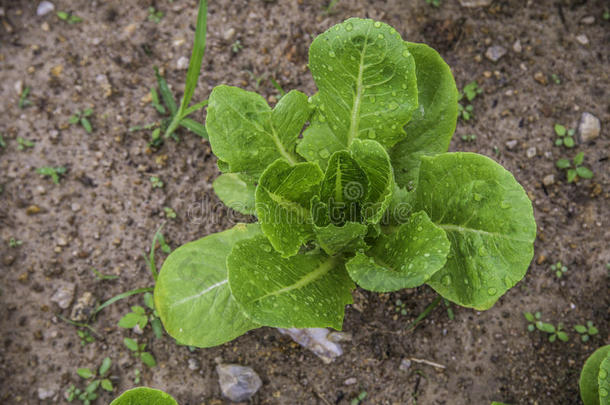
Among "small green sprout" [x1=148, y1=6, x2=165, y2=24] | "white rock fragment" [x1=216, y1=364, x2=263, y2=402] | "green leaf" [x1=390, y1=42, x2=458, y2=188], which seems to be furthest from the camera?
"small green sprout" [x1=148, y1=6, x2=165, y2=24]

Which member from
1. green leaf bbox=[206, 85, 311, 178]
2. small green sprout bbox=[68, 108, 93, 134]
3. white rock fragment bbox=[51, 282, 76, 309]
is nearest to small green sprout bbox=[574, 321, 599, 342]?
green leaf bbox=[206, 85, 311, 178]

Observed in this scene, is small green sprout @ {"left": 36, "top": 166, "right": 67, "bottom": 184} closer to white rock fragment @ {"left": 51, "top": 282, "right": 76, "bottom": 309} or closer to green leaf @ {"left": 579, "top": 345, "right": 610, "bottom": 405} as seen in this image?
white rock fragment @ {"left": 51, "top": 282, "right": 76, "bottom": 309}

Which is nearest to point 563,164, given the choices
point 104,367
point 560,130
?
point 560,130

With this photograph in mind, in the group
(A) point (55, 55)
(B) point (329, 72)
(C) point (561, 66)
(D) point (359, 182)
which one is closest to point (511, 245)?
(D) point (359, 182)

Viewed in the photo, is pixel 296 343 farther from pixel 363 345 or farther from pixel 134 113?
pixel 134 113

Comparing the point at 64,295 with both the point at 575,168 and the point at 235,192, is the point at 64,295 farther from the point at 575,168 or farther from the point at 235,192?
the point at 575,168
